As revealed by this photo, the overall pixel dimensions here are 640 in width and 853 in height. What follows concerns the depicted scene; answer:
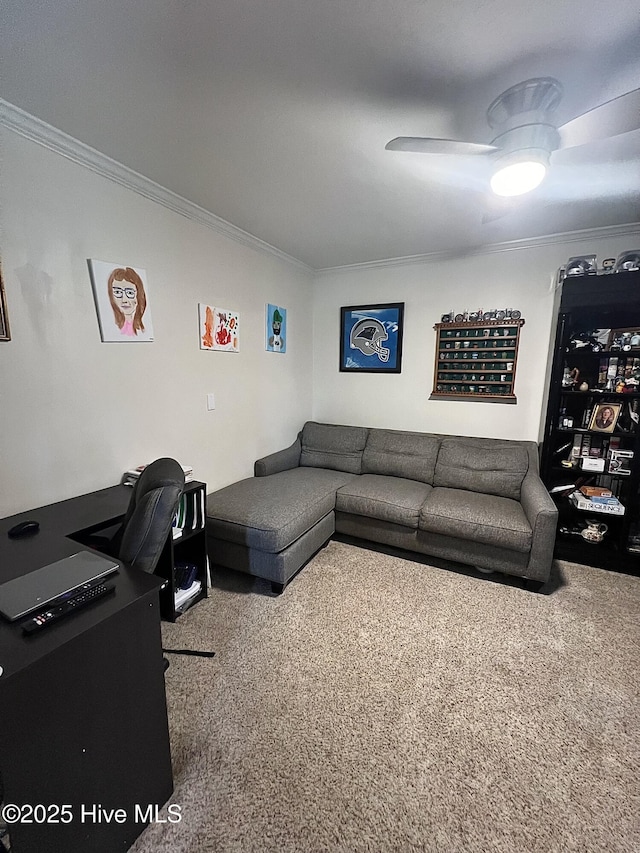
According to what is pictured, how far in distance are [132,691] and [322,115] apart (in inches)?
84.9

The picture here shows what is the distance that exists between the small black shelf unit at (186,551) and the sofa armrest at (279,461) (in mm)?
1009

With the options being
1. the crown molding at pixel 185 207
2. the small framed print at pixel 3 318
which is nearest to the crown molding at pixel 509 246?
the crown molding at pixel 185 207

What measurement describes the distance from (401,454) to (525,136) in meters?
2.33

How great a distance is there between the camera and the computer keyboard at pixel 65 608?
88 centimetres

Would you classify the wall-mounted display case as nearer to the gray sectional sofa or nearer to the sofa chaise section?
the gray sectional sofa

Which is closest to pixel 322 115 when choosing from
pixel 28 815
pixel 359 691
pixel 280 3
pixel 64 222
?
pixel 280 3

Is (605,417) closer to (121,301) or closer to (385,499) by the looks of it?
(385,499)

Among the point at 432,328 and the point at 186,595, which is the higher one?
the point at 432,328

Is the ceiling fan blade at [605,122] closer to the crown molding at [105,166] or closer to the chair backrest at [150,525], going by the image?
the chair backrest at [150,525]

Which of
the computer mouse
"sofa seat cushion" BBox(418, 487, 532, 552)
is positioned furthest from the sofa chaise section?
the computer mouse

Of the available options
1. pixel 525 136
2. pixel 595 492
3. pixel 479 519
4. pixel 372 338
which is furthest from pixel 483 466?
pixel 525 136

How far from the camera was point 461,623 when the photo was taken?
6.64 ft

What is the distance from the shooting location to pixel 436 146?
1.32 metres

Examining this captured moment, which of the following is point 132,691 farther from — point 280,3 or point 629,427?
point 629,427
